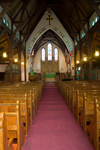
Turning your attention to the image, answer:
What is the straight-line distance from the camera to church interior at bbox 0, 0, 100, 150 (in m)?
2.60

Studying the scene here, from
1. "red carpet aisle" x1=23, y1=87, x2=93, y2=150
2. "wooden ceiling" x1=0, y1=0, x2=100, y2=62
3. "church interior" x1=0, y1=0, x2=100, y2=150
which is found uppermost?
"wooden ceiling" x1=0, y1=0, x2=100, y2=62

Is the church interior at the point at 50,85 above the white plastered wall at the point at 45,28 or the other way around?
the other way around

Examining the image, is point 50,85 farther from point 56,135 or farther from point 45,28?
point 56,135

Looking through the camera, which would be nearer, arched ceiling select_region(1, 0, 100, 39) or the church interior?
the church interior

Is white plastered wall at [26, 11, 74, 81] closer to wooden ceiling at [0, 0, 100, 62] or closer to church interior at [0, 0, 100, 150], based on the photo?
church interior at [0, 0, 100, 150]

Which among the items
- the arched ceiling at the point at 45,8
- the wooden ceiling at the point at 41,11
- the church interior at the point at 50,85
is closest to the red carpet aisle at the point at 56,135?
Result: the church interior at the point at 50,85

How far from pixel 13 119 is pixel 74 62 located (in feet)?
49.9

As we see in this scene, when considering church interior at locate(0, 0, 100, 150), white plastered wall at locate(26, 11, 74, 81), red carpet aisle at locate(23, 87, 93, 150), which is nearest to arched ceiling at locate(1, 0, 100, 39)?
church interior at locate(0, 0, 100, 150)

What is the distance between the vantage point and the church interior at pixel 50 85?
2604 mm

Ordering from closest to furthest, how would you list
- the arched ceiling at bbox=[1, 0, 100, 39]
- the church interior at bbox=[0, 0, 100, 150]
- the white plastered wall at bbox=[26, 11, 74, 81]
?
the church interior at bbox=[0, 0, 100, 150], the arched ceiling at bbox=[1, 0, 100, 39], the white plastered wall at bbox=[26, 11, 74, 81]

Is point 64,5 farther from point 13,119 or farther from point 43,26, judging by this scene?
point 13,119

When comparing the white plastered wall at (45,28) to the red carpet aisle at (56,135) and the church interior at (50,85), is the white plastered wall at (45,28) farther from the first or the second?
the red carpet aisle at (56,135)

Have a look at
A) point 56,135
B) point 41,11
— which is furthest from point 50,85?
point 56,135

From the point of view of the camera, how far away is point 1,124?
1416mm
